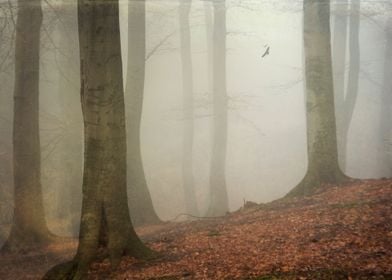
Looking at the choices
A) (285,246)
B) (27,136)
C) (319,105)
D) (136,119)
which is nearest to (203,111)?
(136,119)

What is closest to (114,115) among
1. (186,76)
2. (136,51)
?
(136,51)

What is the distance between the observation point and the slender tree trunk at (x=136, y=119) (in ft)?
45.0

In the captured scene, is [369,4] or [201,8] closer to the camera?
[369,4]

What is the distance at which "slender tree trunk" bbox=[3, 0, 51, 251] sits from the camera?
37.0ft

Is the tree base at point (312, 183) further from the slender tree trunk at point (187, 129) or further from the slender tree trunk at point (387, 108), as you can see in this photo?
the slender tree trunk at point (387, 108)

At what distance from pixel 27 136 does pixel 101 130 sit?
5.04 meters

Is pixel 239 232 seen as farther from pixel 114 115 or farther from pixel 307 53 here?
pixel 307 53

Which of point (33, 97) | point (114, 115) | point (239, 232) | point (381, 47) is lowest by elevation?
point (239, 232)

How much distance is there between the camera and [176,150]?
85.4ft

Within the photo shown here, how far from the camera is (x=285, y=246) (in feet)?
23.0

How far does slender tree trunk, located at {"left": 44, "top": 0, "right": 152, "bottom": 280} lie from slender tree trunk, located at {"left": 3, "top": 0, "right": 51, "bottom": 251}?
472 cm

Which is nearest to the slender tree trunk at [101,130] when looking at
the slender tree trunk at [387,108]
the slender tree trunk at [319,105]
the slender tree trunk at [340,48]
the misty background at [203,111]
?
the slender tree trunk at [319,105]

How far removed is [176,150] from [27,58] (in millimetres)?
15225

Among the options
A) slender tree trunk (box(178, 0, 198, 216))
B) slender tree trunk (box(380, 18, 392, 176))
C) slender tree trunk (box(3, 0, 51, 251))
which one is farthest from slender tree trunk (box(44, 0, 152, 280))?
slender tree trunk (box(380, 18, 392, 176))
